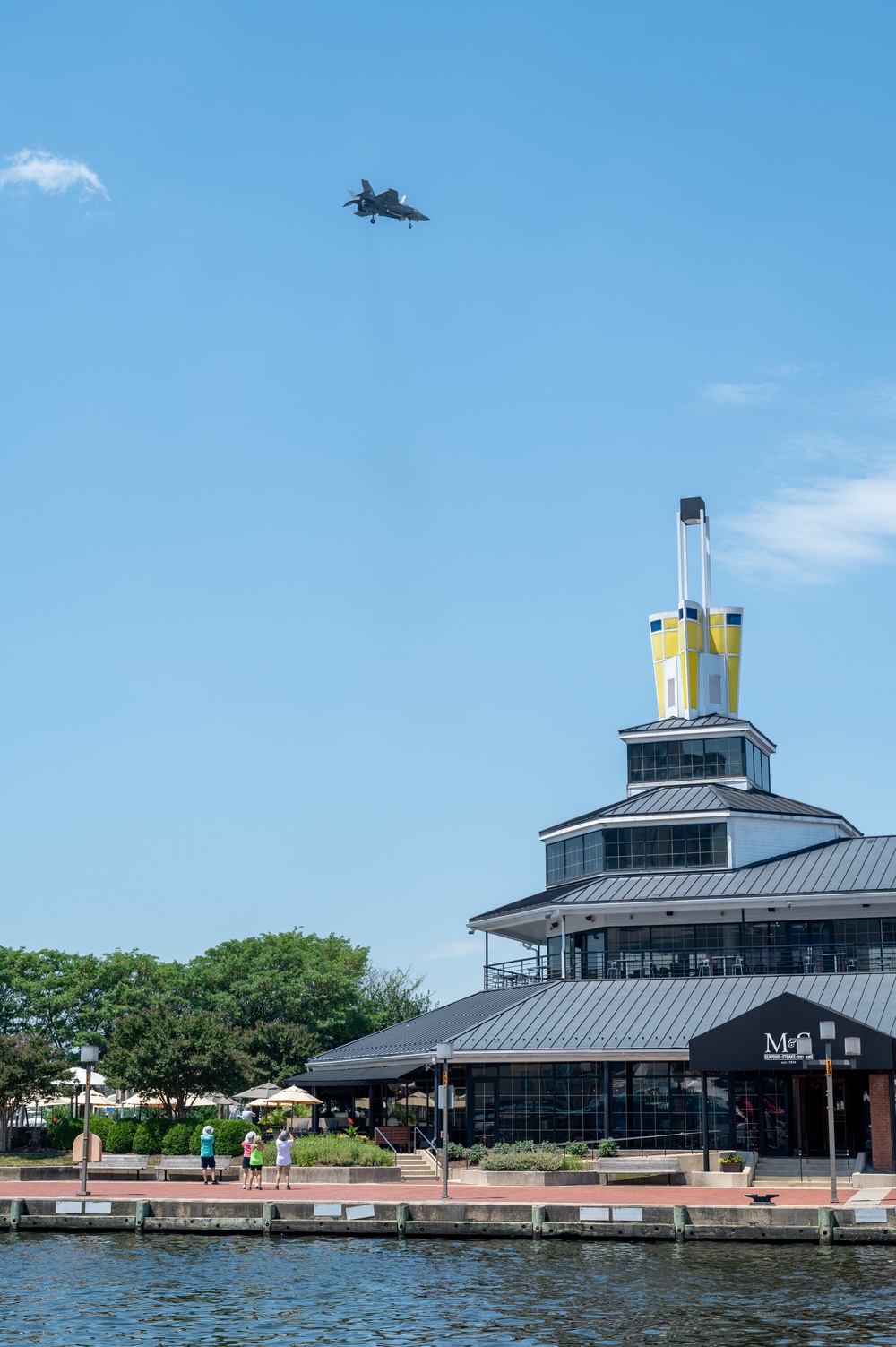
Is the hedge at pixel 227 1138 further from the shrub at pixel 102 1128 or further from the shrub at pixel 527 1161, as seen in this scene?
the shrub at pixel 527 1161

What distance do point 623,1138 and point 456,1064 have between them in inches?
227

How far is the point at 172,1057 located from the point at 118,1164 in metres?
4.16

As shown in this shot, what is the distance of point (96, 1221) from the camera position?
35.7m

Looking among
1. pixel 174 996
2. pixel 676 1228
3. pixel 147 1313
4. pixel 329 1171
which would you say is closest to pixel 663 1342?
pixel 147 1313

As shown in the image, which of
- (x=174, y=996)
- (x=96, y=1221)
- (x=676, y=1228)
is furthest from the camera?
(x=174, y=996)

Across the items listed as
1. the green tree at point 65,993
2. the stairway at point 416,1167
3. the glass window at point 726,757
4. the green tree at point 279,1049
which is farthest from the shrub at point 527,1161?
the green tree at point 65,993

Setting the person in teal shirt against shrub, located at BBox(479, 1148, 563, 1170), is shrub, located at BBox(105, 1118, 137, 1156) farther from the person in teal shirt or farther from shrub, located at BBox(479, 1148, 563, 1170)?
shrub, located at BBox(479, 1148, 563, 1170)

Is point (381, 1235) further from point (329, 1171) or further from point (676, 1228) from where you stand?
point (329, 1171)

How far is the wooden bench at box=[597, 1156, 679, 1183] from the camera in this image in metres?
42.5

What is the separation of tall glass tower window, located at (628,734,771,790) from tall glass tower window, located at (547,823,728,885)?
388 centimetres

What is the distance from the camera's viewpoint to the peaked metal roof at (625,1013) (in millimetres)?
46594

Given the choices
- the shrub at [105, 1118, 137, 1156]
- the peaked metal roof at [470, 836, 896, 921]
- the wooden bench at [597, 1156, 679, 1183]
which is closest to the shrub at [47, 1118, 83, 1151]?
the shrub at [105, 1118, 137, 1156]

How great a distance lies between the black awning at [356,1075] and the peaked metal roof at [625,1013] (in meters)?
0.23

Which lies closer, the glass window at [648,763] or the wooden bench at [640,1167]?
the wooden bench at [640,1167]
